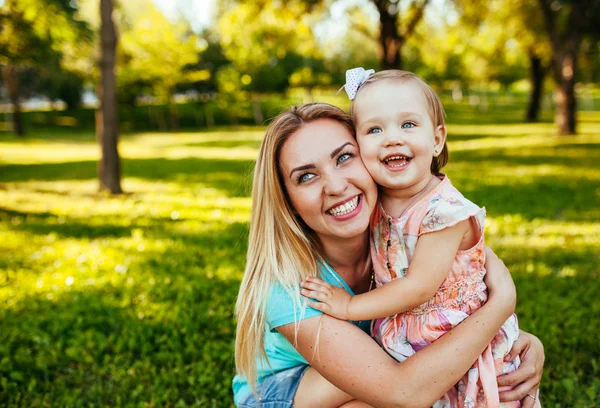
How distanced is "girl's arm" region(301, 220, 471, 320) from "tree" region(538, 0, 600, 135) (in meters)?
20.0

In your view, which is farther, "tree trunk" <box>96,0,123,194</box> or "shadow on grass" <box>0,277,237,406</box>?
"tree trunk" <box>96,0,123,194</box>

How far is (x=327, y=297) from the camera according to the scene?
2.21 metres

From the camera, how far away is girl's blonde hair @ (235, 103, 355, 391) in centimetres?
235

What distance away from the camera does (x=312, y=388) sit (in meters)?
2.38

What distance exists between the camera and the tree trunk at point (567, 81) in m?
19.4

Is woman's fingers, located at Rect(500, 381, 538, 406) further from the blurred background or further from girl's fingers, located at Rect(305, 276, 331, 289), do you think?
the blurred background

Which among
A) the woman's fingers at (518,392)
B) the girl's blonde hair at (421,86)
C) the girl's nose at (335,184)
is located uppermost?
the girl's blonde hair at (421,86)

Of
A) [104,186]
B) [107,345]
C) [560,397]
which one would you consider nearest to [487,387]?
[560,397]

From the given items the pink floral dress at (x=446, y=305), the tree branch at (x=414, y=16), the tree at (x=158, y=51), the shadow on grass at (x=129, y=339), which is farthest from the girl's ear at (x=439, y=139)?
the tree at (x=158, y=51)

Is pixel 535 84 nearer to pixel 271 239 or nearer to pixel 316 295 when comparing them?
pixel 271 239

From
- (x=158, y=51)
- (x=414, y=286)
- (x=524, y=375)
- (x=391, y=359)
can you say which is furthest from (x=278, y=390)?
(x=158, y=51)

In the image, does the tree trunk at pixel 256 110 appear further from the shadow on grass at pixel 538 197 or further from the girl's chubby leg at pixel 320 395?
the girl's chubby leg at pixel 320 395

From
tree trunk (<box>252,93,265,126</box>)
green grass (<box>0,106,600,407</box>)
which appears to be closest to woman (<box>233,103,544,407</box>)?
green grass (<box>0,106,600,407</box>)

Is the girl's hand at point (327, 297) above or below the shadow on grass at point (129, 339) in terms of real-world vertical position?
above
